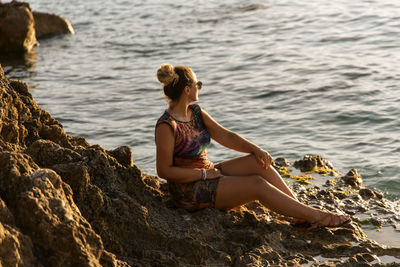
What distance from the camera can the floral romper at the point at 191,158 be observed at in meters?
5.55

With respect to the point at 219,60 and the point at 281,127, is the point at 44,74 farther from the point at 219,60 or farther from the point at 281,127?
the point at 281,127

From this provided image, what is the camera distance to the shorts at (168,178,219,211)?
554 centimetres

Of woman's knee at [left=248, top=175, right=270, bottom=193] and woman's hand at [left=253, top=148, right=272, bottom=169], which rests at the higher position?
woman's hand at [left=253, top=148, right=272, bottom=169]

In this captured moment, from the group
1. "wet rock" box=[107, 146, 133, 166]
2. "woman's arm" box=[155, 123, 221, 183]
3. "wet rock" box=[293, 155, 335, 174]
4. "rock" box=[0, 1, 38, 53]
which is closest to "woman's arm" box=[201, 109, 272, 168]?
"woman's arm" box=[155, 123, 221, 183]

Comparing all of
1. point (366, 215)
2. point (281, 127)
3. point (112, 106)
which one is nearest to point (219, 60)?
point (112, 106)

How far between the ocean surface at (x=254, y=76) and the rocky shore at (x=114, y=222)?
206 centimetres

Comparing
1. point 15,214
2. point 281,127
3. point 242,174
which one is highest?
point 15,214

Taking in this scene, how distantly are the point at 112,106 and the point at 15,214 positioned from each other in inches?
321

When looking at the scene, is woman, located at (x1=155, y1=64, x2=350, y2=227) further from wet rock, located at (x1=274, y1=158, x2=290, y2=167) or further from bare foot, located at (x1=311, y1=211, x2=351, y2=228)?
wet rock, located at (x1=274, y1=158, x2=290, y2=167)

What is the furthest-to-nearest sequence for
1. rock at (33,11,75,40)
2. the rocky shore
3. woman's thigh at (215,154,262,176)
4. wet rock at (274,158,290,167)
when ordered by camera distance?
rock at (33,11,75,40) → wet rock at (274,158,290,167) → woman's thigh at (215,154,262,176) → the rocky shore

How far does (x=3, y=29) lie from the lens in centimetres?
1733

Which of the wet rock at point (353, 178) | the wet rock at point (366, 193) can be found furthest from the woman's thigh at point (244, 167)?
the wet rock at point (353, 178)

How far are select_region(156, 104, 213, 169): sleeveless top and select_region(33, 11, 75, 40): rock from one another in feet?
53.0

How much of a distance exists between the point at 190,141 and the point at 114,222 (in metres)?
1.24
